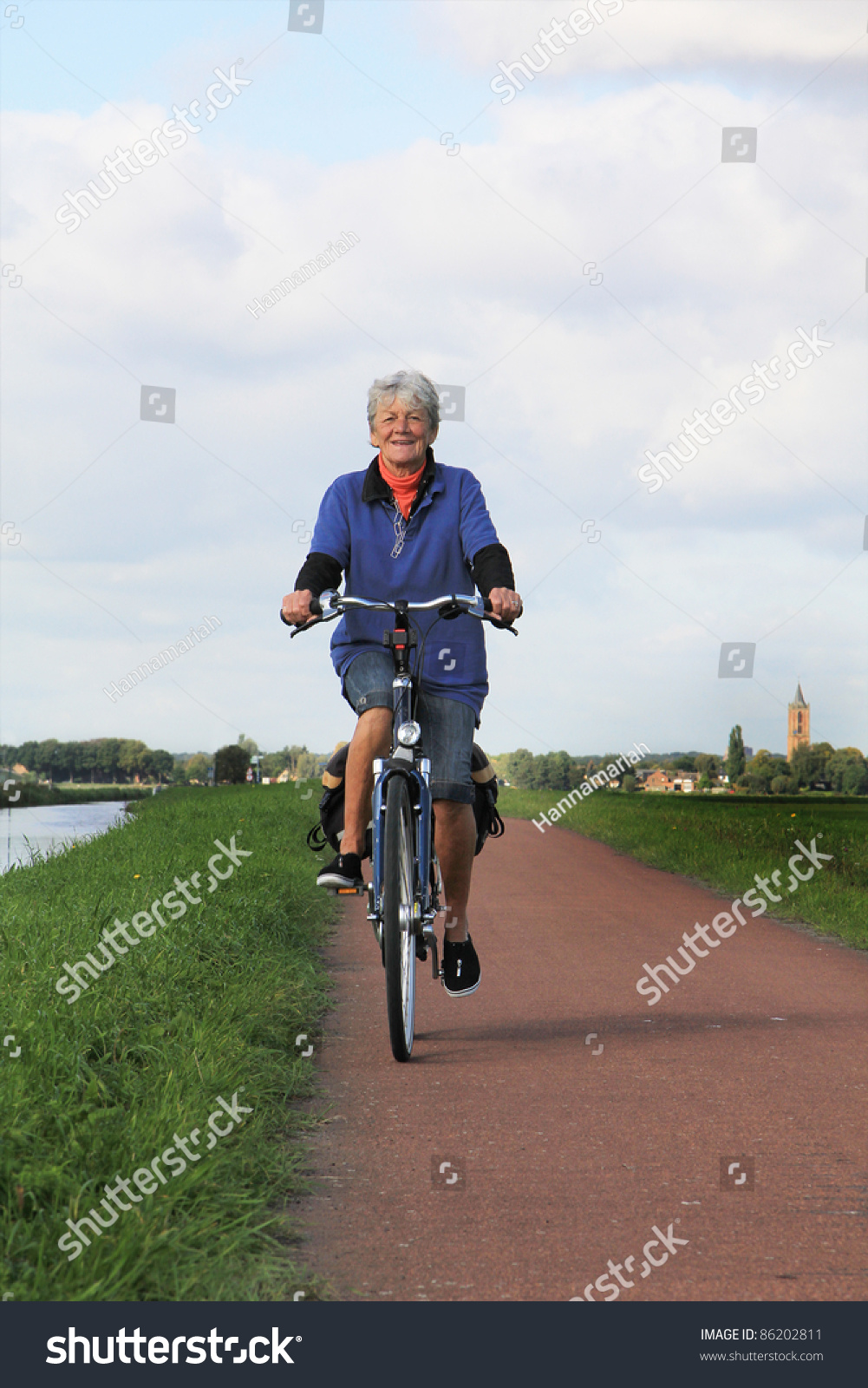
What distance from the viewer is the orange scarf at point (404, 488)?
17.4 feet

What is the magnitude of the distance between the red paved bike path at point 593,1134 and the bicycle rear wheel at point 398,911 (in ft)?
0.72

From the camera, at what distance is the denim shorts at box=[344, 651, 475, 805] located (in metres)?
5.12

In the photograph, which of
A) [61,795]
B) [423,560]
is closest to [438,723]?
[423,560]

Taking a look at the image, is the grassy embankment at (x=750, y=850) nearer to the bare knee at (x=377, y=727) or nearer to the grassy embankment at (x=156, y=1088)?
the grassy embankment at (x=156, y=1088)

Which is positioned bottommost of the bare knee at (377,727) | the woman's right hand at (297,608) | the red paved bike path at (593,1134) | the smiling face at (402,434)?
the red paved bike path at (593,1134)

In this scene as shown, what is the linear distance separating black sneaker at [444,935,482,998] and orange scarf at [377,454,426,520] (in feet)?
6.03

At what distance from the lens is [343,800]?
5340 millimetres

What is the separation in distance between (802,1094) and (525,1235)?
1729mm

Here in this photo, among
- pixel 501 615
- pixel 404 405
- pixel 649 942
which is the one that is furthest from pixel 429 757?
pixel 649 942

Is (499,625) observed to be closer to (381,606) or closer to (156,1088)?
(381,606)

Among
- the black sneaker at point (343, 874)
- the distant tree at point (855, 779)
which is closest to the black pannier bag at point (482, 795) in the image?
the black sneaker at point (343, 874)

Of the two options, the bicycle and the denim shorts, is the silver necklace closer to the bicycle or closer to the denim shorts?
the bicycle

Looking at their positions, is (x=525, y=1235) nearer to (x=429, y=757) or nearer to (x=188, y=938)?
(x=429, y=757)
